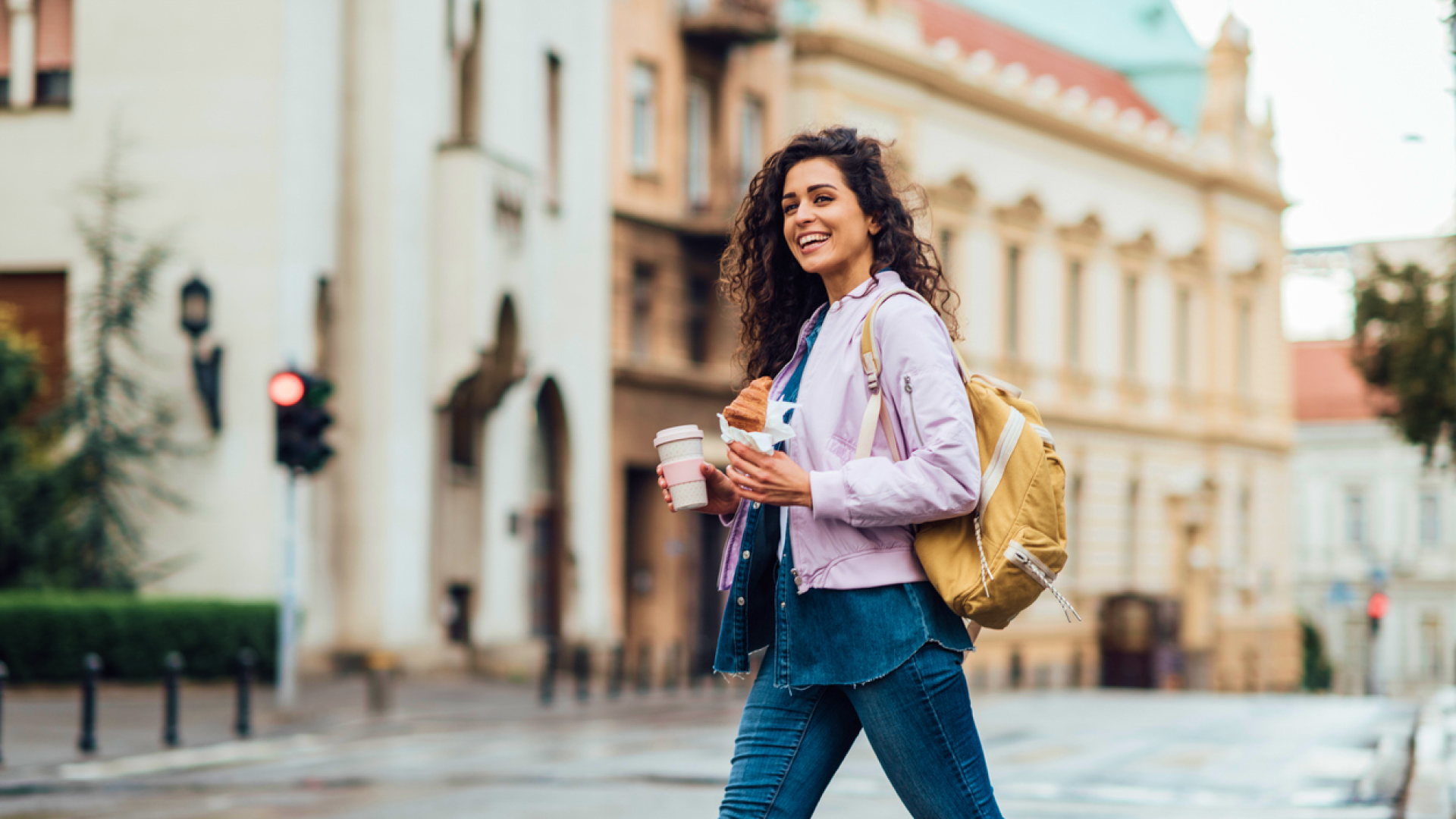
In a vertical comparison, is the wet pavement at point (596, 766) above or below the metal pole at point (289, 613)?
below

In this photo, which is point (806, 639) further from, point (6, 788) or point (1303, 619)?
point (1303, 619)

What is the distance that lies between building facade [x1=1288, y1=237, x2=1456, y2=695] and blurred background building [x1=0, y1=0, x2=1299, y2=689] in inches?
923

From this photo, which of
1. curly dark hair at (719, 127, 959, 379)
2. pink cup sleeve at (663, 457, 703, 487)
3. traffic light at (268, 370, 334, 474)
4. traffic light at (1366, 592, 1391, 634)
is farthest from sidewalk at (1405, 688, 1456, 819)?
traffic light at (1366, 592, 1391, 634)

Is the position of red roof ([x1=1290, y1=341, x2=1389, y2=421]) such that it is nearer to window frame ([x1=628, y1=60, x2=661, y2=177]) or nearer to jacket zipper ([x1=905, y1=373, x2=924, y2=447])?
window frame ([x1=628, y1=60, x2=661, y2=177])

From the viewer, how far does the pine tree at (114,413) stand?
72.8 ft

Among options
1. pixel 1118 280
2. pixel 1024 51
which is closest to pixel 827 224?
pixel 1118 280

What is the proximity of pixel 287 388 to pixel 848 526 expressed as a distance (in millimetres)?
14799

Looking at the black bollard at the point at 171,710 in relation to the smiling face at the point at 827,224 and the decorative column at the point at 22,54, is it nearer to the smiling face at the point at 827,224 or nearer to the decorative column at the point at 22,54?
the decorative column at the point at 22,54

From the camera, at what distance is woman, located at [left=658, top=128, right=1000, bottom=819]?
4.02m

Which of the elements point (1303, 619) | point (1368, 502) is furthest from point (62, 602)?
point (1368, 502)

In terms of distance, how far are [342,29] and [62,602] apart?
Answer: 855 cm

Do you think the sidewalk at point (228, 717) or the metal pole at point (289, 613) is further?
the metal pole at point (289, 613)

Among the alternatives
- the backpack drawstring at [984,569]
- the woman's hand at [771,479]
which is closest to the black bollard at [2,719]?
the woman's hand at [771,479]

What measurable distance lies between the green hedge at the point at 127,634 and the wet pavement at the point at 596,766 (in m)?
0.43
